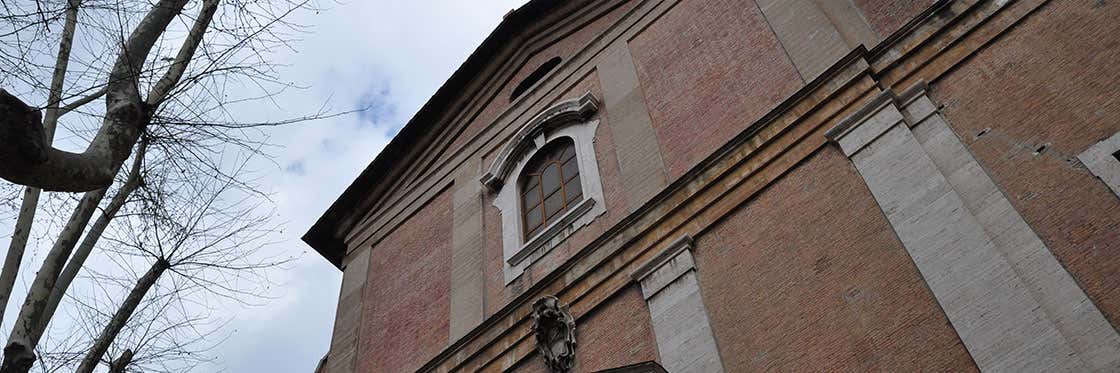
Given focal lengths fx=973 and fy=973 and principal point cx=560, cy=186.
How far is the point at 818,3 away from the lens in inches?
385

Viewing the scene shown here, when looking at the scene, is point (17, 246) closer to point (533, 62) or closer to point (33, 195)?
point (33, 195)

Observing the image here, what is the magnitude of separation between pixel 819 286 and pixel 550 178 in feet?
15.3

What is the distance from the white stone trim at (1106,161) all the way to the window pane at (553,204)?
18.5ft

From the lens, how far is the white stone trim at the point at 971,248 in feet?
19.3

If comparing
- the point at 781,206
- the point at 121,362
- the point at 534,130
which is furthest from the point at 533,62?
the point at 121,362

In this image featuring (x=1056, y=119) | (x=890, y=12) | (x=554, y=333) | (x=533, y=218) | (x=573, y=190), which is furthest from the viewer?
(x=533, y=218)

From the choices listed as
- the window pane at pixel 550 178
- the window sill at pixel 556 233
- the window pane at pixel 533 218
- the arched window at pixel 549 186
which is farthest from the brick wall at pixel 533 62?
the window sill at pixel 556 233

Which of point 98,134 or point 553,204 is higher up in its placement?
point 553,204

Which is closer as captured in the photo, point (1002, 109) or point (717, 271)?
point (1002, 109)

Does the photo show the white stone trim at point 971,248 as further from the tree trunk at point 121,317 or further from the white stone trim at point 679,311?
the tree trunk at point 121,317

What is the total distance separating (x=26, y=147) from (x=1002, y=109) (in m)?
6.56

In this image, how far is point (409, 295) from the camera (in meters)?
12.1

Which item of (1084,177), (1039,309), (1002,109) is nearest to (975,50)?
(1002,109)

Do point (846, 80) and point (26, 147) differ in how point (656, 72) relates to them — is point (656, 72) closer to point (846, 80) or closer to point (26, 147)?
point (846, 80)
